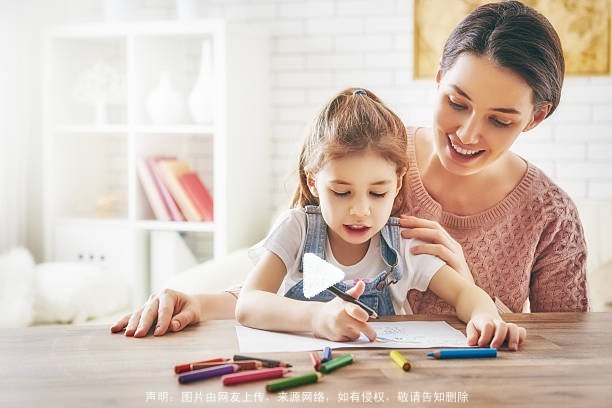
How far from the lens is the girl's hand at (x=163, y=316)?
122cm

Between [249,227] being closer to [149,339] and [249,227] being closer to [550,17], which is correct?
[550,17]

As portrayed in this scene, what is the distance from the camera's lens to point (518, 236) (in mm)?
1780

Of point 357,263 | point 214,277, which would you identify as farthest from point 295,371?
point 214,277

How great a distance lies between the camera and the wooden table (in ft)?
2.92

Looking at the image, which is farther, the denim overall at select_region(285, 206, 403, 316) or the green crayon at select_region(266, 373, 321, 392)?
the denim overall at select_region(285, 206, 403, 316)

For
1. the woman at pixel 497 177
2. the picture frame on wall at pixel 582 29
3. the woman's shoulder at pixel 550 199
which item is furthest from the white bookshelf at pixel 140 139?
the woman's shoulder at pixel 550 199

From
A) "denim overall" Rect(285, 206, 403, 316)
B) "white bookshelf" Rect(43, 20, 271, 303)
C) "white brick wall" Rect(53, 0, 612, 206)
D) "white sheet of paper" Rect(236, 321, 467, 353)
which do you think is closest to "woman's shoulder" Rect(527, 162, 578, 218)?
"denim overall" Rect(285, 206, 403, 316)

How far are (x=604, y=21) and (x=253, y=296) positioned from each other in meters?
2.66

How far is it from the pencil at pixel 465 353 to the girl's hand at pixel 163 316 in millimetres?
419

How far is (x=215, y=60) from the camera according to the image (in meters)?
3.46

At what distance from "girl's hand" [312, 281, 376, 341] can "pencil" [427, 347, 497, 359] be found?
0.36 ft

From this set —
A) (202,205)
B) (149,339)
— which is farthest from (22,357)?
(202,205)

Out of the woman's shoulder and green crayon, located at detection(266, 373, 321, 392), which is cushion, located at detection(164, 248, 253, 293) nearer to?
the woman's shoulder

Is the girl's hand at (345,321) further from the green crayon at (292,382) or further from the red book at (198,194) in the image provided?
the red book at (198,194)
